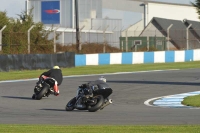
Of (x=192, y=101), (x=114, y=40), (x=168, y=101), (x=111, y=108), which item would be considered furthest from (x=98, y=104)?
(x=114, y=40)

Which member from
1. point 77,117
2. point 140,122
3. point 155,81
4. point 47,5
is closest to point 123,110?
point 77,117

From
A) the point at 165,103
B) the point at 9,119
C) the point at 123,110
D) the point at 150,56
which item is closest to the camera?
the point at 9,119

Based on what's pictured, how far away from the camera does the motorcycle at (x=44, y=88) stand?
1876cm

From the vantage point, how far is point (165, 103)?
682 inches

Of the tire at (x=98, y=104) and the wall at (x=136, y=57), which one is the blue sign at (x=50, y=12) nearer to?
the wall at (x=136, y=57)

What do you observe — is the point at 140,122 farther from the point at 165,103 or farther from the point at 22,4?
the point at 22,4

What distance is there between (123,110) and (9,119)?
10.4ft

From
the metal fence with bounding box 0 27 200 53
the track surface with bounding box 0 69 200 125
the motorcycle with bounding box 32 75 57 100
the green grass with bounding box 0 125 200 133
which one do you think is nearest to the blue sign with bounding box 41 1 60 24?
the metal fence with bounding box 0 27 200 53

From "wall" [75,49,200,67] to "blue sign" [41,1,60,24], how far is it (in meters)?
21.9

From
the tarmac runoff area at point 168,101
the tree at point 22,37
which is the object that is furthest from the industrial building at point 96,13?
the tarmac runoff area at point 168,101

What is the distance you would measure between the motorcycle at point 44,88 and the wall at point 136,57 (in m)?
17.8

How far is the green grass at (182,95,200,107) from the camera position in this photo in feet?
53.6

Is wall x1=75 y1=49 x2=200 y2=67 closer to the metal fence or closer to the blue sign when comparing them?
the metal fence

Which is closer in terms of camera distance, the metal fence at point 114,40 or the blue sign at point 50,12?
the metal fence at point 114,40
